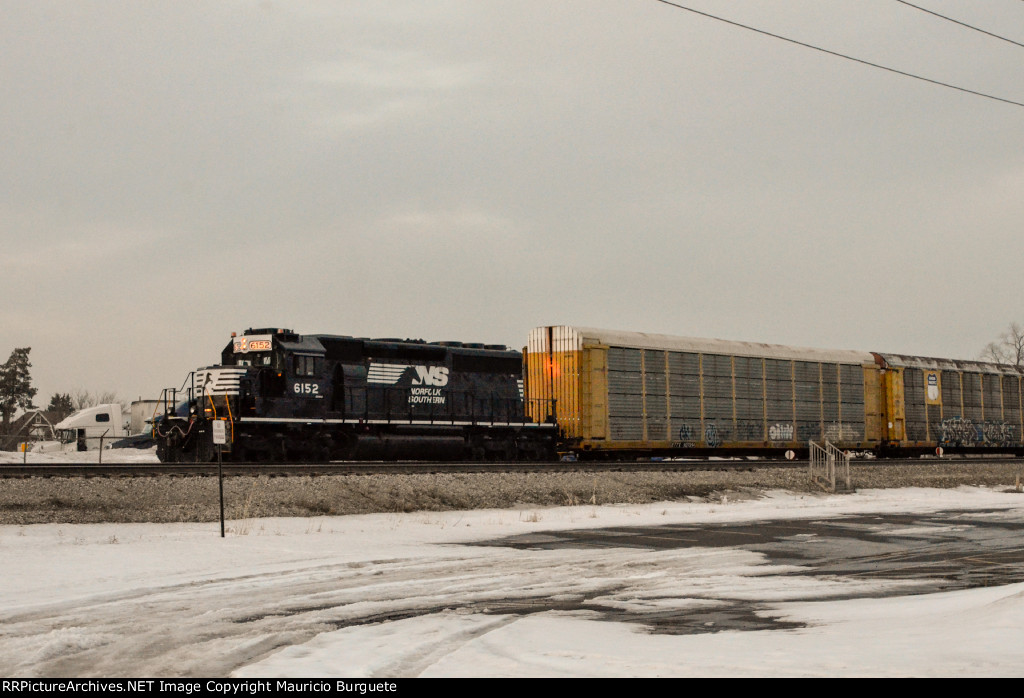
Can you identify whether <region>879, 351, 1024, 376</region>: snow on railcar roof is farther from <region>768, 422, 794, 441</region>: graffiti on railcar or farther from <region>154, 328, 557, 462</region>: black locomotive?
<region>154, 328, 557, 462</region>: black locomotive

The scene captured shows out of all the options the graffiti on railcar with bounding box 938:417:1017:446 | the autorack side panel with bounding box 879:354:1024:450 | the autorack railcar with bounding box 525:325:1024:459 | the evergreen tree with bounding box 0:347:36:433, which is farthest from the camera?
the evergreen tree with bounding box 0:347:36:433

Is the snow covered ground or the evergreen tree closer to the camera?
the snow covered ground

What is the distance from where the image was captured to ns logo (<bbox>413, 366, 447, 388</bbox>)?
30.7 m

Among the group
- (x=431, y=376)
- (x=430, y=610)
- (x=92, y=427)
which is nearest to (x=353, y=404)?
(x=431, y=376)

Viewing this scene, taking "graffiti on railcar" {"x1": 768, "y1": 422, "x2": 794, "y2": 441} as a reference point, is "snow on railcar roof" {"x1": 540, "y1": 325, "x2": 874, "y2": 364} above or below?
above

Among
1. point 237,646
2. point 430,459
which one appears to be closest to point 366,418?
point 430,459

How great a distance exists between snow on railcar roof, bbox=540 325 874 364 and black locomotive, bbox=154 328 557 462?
2.67m

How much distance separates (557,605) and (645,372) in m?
24.0

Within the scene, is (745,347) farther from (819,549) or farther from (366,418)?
(819,549)

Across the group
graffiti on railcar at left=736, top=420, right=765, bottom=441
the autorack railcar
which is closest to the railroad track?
the autorack railcar

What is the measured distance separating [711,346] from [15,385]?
80022 millimetres

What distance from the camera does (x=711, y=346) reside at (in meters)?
35.9

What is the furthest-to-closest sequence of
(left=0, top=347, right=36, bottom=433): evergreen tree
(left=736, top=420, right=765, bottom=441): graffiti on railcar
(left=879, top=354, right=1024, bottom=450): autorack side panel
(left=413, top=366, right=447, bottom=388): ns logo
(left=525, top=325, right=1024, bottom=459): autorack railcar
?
1. (left=0, top=347, right=36, bottom=433): evergreen tree
2. (left=879, top=354, right=1024, bottom=450): autorack side panel
3. (left=736, top=420, right=765, bottom=441): graffiti on railcar
4. (left=525, top=325, right=1024, bottom=459): autorack railcar
5. (left=413, top=366, right=447, bottom=388): ns logo

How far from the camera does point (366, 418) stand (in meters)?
29.2
